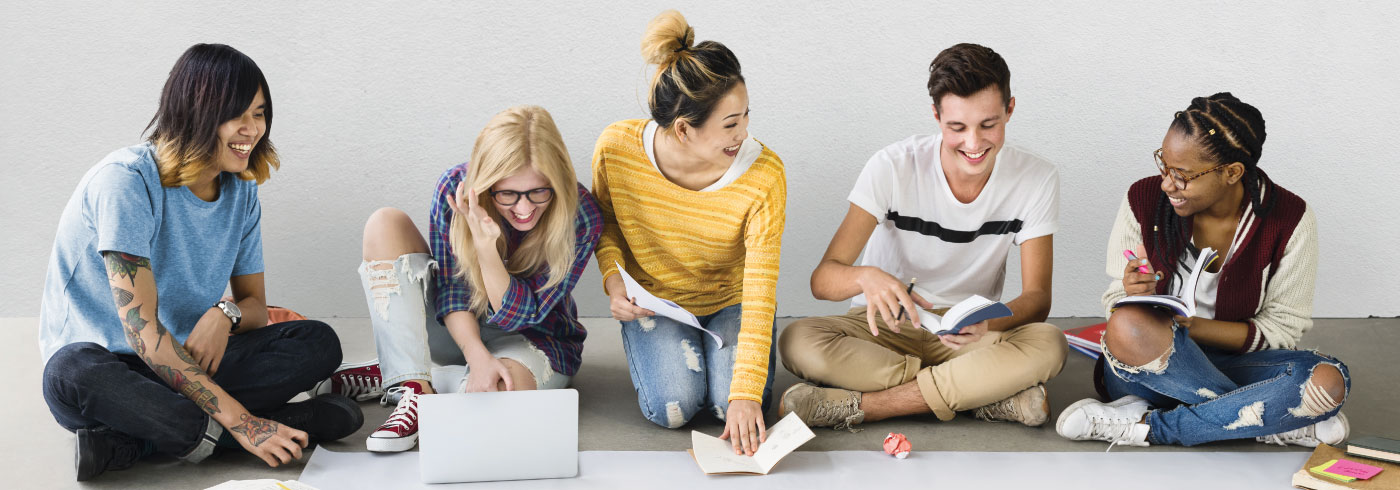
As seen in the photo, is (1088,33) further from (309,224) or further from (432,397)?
(309,224)

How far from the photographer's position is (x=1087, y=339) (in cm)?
298

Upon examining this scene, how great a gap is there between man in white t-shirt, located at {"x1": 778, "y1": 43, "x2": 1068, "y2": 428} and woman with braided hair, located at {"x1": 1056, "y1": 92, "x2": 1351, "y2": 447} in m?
0.17

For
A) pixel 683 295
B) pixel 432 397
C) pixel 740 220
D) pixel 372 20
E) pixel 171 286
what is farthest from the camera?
pixel 372 20

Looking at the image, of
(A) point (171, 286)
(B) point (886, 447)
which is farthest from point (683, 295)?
(A) point (171, 286)

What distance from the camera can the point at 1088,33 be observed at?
3.12m

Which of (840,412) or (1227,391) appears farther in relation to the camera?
(840,412)

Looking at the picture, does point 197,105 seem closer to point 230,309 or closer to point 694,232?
point 230,309

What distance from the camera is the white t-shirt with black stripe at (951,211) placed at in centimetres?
239

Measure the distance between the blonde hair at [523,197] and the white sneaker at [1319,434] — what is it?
5.04ft

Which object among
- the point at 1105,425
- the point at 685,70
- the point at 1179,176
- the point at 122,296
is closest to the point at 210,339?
the point at 122,296

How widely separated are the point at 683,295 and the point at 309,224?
1.43 m

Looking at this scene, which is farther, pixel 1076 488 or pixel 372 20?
pixel 372 20

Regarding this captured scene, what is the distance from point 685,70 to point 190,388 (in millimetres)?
1135

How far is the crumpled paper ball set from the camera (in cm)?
214
